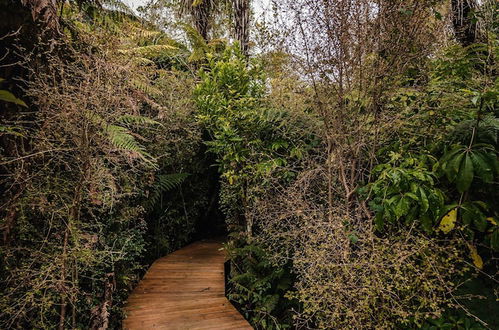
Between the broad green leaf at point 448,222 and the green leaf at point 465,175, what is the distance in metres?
0.24

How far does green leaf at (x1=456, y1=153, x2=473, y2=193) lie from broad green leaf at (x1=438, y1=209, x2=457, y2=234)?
0.79 feet

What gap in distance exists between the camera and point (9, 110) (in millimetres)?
2822

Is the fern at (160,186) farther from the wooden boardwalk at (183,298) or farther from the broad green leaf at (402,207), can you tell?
the broad green leaf at (402,207)

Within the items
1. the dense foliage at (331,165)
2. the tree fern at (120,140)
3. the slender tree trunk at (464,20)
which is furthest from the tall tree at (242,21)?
the tree fern at (120,140)

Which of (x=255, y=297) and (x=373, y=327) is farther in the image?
(x=255, y=297)

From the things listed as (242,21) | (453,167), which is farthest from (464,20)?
(242,21)

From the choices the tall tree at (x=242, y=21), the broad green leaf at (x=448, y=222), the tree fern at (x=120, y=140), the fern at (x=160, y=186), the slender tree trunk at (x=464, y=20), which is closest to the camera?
the broad green leaf at (x=448, y=222)

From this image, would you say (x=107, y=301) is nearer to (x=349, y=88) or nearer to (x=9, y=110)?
(x=9, y=110)

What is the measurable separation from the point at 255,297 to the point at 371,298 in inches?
79.8

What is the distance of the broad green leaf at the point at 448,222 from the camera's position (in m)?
2.41

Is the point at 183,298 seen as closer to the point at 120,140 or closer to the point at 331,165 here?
the point at 120,140

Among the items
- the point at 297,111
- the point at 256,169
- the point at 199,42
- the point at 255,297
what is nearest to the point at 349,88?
the point at 297,111

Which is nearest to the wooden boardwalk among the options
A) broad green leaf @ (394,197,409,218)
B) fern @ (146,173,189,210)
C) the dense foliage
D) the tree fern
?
the dense foliage

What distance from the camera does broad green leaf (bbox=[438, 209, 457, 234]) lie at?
2.41 m
